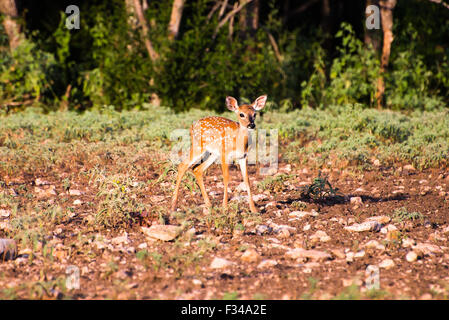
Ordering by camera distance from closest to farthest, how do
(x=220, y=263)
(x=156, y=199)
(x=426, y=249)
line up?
(x=220, y=263) → (x=426, y=249) → (x=156, y=199)

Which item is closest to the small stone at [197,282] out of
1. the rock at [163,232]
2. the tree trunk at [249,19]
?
the rock at [163,232]

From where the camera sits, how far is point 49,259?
18.7 feet

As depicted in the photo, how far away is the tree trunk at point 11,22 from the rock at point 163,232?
8.88m

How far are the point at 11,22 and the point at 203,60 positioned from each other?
4.40 meters

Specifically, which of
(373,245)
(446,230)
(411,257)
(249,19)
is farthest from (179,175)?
(249,19)

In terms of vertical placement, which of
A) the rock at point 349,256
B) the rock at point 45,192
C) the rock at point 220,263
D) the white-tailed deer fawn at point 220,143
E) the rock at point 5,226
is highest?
the white-tailed deer fawn at point 220,143

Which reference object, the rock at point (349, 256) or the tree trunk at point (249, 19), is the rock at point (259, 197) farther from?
the tree trunk at point (249, 19)

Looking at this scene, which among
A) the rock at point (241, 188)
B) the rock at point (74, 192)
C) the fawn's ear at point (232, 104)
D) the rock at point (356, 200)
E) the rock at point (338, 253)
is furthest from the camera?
the rock at point (241, 188)

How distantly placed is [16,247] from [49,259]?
38 cm

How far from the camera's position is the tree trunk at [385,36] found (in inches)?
504

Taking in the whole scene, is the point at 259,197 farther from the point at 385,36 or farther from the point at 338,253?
the point at 385,36

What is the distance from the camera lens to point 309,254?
5.79 metres

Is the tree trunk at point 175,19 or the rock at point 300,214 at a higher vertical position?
the tree trunk at point 175,19
